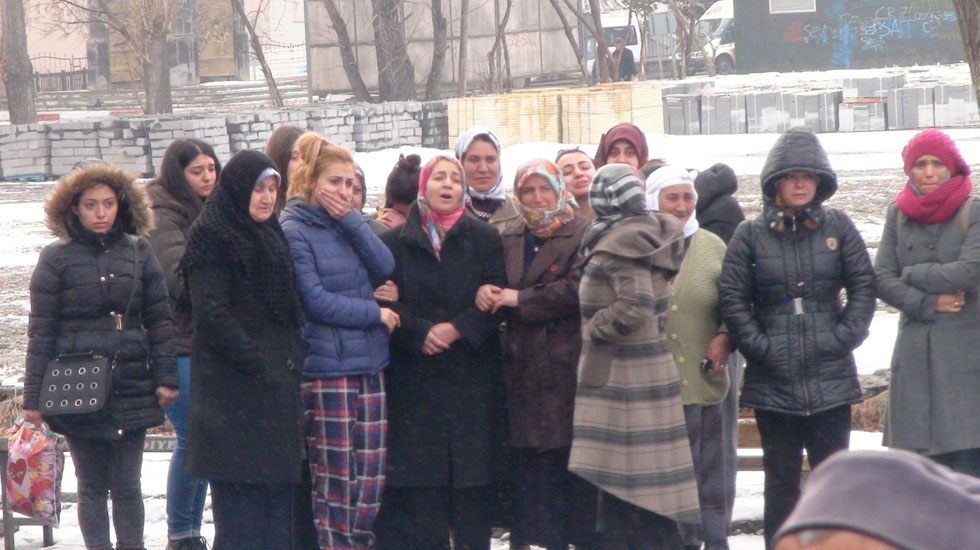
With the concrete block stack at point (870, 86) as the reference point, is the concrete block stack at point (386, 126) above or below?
below

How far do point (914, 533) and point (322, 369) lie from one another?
11.2 ft

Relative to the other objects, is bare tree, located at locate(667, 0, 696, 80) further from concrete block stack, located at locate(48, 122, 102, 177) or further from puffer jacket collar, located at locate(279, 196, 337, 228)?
puffer jacket collar, located at locate(279, 196, 337, 228)

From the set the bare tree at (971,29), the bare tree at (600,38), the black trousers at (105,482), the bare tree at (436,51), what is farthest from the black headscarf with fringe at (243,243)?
the bare tree at (436,51)

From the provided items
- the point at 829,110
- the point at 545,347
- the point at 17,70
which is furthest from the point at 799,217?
the point at 17,70

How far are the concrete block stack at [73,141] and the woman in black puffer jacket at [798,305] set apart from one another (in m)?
20.0

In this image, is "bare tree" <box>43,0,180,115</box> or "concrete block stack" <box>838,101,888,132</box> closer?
"concrete block stack" <box>838,101,888,132</box>

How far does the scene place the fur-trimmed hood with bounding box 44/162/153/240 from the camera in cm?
473

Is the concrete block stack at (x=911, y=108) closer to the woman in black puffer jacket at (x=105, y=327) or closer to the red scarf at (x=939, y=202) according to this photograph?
the red scarf at (x=939, y=202)

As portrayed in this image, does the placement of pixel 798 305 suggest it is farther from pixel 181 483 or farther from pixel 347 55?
pixel 347 55

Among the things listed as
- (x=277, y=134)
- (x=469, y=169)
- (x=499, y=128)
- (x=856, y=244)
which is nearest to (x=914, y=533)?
(x=856, y=244)

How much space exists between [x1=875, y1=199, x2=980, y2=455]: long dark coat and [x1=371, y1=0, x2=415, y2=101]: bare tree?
26.7 meters

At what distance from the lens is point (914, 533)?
50.4 inches

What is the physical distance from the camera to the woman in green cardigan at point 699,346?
471 centimetres

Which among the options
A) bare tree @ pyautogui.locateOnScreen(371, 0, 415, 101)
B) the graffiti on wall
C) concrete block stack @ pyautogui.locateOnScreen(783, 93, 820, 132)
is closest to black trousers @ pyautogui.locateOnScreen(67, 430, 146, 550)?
concrete block stack @ pyautogui.locateOnScreen(783, 93, 820, 132)
